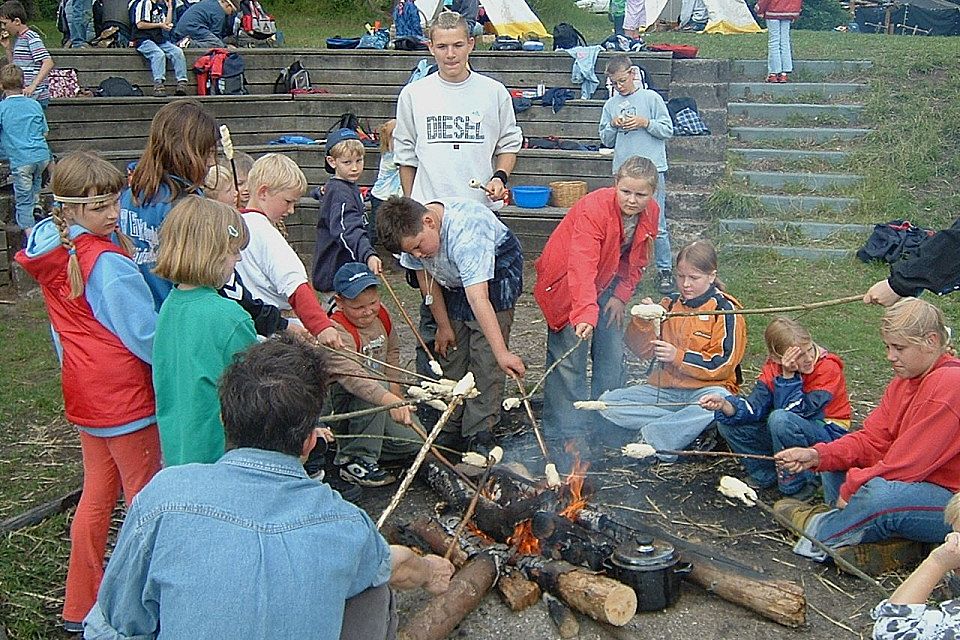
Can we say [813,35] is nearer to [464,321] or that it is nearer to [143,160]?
[464,321]

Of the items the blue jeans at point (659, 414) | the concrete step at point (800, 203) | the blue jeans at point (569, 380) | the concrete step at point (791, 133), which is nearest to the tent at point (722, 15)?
the concrete step at point (791, 133)

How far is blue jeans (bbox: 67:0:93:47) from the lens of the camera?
564 inches

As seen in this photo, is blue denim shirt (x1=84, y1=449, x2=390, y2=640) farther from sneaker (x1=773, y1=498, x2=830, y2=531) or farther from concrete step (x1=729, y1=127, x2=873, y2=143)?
concrete step (x1=729, y1=127, x2=873, y2=143)

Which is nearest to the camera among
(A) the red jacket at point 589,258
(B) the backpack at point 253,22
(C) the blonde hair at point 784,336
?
(C) the blonde hair at point 784,336

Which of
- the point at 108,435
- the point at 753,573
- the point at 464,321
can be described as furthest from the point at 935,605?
the point at 108,435

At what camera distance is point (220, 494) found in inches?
93.0

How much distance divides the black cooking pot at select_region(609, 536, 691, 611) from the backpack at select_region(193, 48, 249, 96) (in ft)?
33.6

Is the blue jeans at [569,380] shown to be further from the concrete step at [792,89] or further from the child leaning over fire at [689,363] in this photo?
the concrete step at [792,89]

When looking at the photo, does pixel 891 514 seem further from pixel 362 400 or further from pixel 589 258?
pixel 362 400

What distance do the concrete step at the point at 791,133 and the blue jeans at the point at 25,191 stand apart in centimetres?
816

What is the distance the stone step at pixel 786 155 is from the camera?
39.0 ft

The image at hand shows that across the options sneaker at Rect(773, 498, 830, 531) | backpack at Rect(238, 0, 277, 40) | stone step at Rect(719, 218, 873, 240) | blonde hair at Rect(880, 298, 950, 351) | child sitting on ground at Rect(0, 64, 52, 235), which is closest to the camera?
blonde hair at Rect(880, 298, 950, 351)

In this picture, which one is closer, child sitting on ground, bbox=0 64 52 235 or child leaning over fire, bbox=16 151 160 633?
child leaning over fire, bbox=16 151 160 633

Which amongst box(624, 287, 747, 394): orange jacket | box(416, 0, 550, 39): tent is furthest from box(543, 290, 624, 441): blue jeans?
box(416, 0, 550, 39): tent
